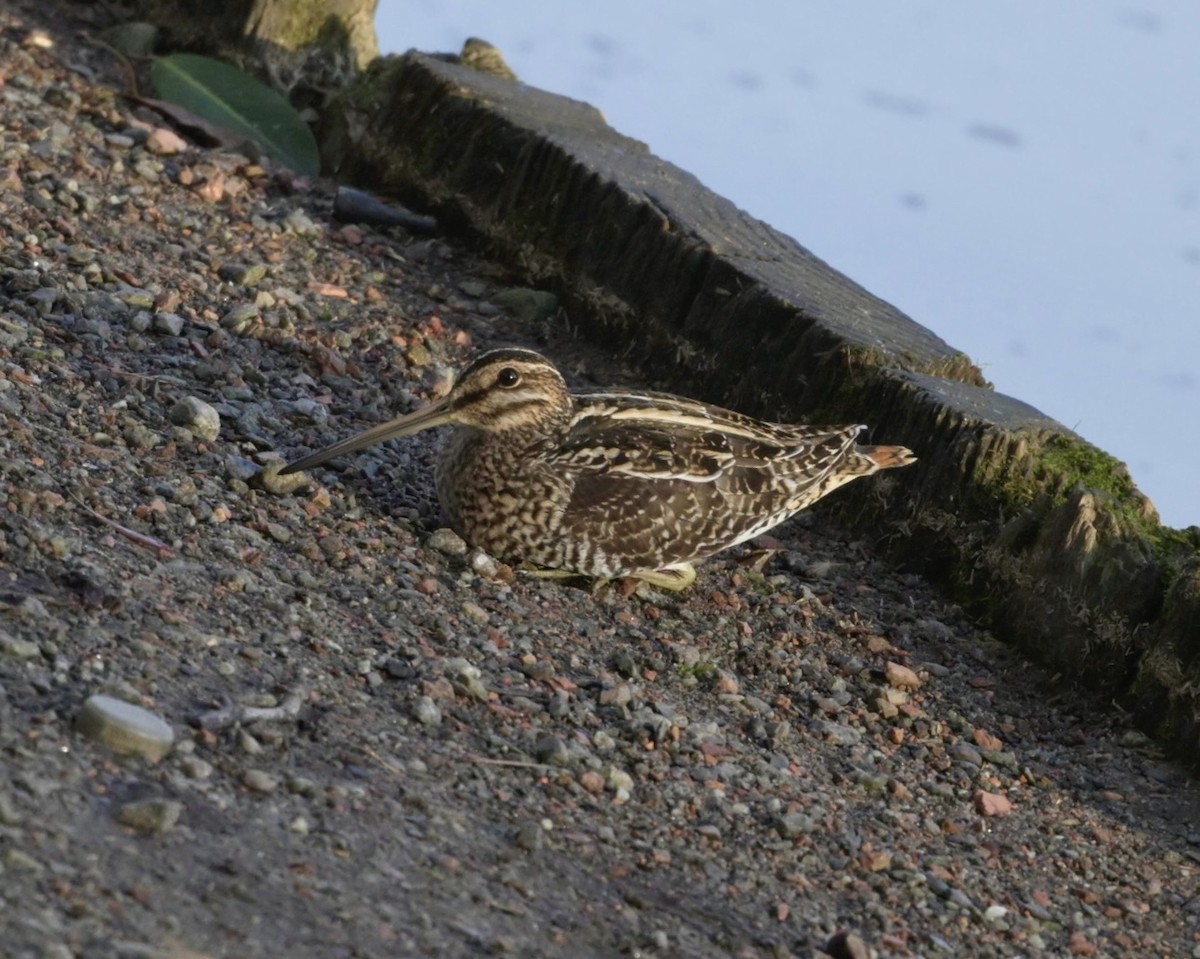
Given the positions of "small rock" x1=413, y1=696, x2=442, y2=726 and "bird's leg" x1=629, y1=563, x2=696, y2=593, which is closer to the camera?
"small rock" x1=413, y1=696, x2=442, y2=726

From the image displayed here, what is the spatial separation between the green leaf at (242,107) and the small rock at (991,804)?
14.4 feet

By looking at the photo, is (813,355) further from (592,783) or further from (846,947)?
(846,947)

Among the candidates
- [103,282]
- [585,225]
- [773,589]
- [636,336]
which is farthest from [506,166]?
[773,589]

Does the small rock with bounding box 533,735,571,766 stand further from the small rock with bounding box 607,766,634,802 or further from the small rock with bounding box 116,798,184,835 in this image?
the small rock with bounding box 116,798,184,835

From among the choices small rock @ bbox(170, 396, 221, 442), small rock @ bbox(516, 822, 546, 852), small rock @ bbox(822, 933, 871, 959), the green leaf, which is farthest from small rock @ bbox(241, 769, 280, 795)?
the green leaf

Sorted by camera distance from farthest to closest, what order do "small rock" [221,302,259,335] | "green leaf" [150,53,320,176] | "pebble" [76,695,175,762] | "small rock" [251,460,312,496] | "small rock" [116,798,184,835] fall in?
"green leaf" [150,53,320,176] < "small rock" [221,302,259,335] < "small rock" [251,460,312,496] < "pebble" [76,695,175,762] < "small rock" [116,798,184,835]

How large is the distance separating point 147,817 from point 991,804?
2.44 metres

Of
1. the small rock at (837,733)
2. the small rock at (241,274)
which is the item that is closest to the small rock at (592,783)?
the small rock at (837,733)

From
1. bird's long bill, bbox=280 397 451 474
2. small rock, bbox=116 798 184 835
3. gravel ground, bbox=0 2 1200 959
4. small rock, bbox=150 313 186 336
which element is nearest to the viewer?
small rock, bbox=116 798 184 835

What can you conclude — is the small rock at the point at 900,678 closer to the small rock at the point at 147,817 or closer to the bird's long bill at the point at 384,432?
the bird's long bill at the point at 384,432

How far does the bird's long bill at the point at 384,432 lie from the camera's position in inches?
227

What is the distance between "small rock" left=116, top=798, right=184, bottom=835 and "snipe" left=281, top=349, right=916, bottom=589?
2.15 metres

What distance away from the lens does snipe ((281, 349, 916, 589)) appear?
5867 mm

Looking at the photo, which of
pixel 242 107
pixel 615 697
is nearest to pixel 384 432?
pixel 615 697
